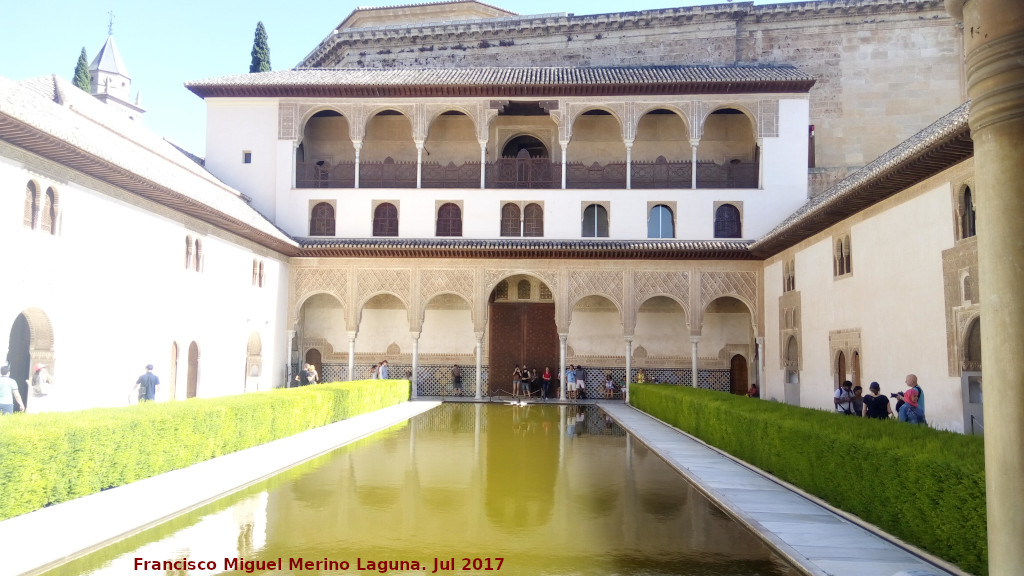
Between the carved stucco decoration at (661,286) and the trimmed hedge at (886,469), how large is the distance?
1172 cm

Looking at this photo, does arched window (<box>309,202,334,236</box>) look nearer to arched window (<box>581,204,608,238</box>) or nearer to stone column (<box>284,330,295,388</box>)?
stone column (<box>284,330,295,388</box>)

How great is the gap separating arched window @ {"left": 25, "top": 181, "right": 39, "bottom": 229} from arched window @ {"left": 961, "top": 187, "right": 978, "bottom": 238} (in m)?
13.5

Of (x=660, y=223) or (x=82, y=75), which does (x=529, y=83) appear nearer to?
(x=660, y=223)

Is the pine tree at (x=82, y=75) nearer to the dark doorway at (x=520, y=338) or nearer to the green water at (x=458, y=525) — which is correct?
the dark doorway at (x=520, y=338)

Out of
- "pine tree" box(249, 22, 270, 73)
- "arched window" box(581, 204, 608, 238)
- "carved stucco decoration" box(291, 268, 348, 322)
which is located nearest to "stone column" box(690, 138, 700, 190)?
"arched window" box(581, 204, 608, 238)

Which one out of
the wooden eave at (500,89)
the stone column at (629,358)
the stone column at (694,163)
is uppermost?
the wooden eave at (500,89)

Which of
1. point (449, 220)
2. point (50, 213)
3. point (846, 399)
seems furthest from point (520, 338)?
point (50, 213)

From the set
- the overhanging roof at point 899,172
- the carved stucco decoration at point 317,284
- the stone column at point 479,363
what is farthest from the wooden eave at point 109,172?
the overhanging roof at point 899,172

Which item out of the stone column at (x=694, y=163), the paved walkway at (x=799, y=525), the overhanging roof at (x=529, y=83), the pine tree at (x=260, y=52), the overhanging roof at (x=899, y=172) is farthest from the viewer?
the pine tree at (x=260, y=52)

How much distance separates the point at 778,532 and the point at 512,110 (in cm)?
2044

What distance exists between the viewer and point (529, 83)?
78.3 ft

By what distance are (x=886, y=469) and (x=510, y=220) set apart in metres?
18.4

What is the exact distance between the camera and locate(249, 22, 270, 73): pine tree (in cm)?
3809

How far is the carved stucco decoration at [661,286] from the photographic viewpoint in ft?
75.9
